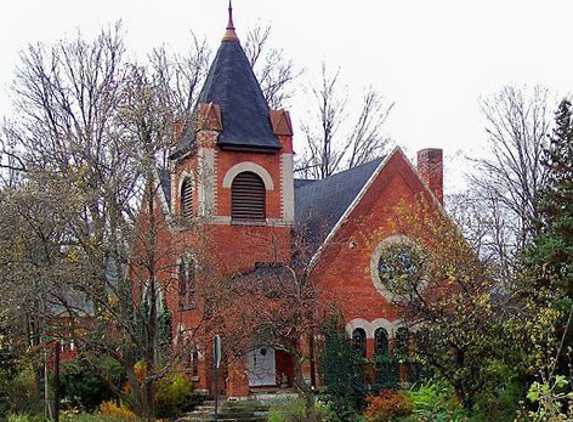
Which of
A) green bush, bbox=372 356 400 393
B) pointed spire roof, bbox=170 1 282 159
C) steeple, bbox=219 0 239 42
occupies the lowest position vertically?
green bush, bbox=372 356 400 393

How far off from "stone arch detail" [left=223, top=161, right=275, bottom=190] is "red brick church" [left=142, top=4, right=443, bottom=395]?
0.11 feet

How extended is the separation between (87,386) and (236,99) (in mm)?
10760

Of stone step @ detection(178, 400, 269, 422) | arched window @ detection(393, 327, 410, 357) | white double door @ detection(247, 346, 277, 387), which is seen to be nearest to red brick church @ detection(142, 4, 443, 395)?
white double door @ detection(247, 346, 277, 387)

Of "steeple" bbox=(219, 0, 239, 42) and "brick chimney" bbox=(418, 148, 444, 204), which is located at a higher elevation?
"steeple" bbox=(219, 0, 239, 42)

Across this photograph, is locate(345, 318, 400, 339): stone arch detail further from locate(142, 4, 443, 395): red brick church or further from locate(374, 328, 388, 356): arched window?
locate(374, 328, 388, 356): arched window

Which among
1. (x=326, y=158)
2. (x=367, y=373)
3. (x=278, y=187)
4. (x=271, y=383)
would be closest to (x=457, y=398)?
(x=367, y=373)

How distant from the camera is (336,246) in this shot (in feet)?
93.8

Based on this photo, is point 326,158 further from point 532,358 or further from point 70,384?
point 532,358

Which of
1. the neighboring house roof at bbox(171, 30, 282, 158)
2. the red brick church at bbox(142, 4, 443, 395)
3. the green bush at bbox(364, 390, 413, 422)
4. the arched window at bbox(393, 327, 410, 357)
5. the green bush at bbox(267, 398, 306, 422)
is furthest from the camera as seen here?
the neighboring house roof at bbox(171, 30, 282, 158)

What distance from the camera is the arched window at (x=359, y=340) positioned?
2866 cm

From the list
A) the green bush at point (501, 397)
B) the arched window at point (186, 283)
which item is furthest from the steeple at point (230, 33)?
the green bush at point (501, 397)

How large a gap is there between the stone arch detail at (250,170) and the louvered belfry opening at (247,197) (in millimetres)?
145

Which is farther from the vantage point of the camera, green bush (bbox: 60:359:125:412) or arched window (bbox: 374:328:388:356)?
arched window (bbox: 374:328:388:356)

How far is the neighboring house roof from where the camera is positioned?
29.2 m
